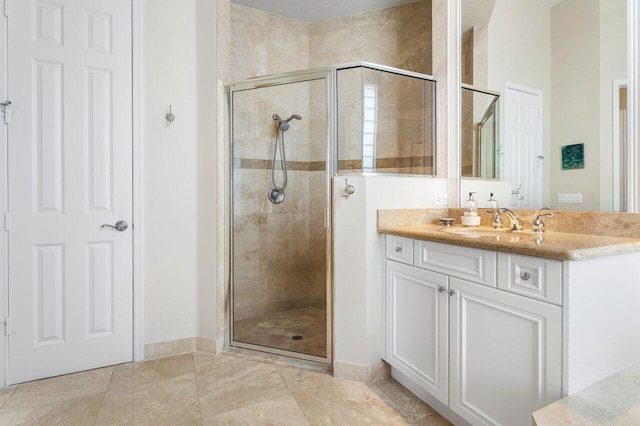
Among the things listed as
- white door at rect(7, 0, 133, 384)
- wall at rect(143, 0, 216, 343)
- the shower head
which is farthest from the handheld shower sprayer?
white door at rect(7, 0, 133, 384)

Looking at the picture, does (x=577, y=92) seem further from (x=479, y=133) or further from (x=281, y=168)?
(x=281, y=168)

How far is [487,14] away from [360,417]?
8.22 ft

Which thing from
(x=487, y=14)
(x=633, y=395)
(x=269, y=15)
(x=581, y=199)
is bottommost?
(x=633, y=395)

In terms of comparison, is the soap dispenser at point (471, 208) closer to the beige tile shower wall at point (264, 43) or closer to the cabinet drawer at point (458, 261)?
the cabinet drawer at point (458, 261)

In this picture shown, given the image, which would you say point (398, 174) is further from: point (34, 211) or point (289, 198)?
point (34, 211)

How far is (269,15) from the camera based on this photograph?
342cm

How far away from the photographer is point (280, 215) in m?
2.82

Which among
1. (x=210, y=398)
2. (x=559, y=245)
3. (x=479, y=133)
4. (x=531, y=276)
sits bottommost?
(x=210, y=398)

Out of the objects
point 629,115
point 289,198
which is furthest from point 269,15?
point 629,115

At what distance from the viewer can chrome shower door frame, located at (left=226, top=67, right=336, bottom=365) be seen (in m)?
2.28

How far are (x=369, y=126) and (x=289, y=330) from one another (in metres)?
1.67

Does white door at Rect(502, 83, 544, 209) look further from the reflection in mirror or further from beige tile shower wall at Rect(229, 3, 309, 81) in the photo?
beige tile shower wall at Rect(229, 3, 309, 81)

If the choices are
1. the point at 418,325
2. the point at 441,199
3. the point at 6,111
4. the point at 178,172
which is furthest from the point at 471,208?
the point at 6,111

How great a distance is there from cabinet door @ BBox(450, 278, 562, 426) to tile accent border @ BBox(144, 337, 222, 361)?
1665mm
